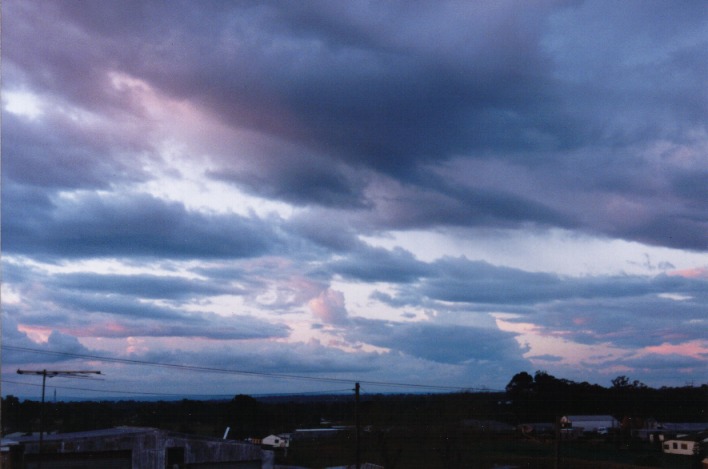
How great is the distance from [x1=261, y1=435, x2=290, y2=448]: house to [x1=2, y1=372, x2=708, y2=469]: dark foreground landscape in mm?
1616

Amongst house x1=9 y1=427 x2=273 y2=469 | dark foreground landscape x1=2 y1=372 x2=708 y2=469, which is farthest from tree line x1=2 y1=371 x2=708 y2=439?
house x1=9 y1=427 x2=273 y2=469

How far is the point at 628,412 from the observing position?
96.6 metres

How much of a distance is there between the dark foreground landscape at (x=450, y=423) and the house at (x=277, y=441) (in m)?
1.62

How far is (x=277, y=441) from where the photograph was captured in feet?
318

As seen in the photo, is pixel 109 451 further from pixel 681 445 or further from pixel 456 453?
pixel 681 445

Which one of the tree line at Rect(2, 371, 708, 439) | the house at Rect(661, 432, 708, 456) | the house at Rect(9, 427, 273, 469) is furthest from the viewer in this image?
the house at Rect(661, 432, 708, 456)

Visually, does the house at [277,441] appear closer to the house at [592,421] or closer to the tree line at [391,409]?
the tree line at [391,409]

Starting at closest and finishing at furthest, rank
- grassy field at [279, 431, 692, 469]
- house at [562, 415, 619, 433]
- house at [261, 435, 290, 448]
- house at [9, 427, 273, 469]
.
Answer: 1. house at [9, 427, 273, 469]
2. grassy field at [279, 431, 692, 469]
3. house at [261, 435, 290, 448]
4. house at [562, 415, 619, 433]

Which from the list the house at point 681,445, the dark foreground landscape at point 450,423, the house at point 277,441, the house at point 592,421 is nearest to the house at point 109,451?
the dark foreground landscape at point 450,423

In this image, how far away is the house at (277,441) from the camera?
90.8 m

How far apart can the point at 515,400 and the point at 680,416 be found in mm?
32403

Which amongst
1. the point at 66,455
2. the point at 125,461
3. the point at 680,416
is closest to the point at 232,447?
the point at 125,461

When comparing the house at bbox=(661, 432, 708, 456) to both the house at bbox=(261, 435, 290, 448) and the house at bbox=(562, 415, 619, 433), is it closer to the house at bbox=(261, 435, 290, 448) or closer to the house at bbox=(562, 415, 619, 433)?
the house at bbox=(562, 415, 619, 433)

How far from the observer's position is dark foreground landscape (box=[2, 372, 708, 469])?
191ft
